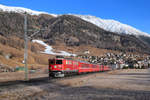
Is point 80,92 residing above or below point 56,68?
below

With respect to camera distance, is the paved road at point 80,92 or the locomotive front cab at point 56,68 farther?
the locomotive front cab at point 56,68

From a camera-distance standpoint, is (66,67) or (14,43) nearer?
(66,67)

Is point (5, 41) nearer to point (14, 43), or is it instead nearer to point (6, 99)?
point (14, 43)

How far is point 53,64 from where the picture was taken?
117 ft

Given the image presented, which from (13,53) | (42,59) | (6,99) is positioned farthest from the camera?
(42,59)

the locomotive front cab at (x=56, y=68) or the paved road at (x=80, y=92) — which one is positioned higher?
the locomotive front cab at (x=56, y=68)

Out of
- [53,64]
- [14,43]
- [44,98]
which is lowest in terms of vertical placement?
[44,98]

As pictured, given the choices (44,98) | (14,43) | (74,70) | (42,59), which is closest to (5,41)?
(14,43)

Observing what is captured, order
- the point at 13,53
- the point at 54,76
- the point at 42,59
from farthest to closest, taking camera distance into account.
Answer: the point at 42,59
the point at 13,53
the point at 54,76

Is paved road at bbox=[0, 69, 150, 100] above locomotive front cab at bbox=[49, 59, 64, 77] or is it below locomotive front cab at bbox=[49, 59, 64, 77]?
below

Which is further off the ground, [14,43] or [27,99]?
[14,43]

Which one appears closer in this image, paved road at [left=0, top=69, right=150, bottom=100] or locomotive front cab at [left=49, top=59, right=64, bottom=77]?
paved road at [left=0, top=69, right=150, bottom=100]

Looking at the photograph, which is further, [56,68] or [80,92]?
[56,68]

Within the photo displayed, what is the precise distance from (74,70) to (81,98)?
27372mm
